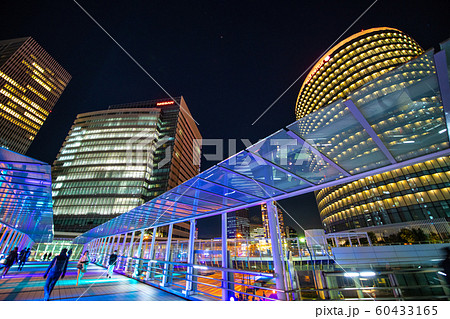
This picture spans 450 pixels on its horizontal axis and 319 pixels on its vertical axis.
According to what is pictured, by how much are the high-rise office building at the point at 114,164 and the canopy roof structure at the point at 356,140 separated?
6480 cm

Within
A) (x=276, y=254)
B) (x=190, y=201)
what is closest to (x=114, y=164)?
(x=190, y=201)

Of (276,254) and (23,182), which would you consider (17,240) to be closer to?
(23,182)

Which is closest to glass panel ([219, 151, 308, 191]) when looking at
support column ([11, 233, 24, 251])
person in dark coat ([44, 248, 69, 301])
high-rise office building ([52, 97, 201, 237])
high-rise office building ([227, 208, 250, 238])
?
person in dark coat ([44, 248, 69, 301])

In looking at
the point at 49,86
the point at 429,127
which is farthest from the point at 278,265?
the point at 49,86

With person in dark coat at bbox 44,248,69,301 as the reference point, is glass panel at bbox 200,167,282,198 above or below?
above

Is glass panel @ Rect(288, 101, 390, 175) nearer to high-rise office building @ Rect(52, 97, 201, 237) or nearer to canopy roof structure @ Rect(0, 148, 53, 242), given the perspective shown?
canopy roof structure @ Rect(0, 148, 53, 242)

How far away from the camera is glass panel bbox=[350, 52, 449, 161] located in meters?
2.34

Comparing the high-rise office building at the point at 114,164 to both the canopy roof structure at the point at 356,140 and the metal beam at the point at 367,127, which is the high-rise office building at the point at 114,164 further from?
the metal beam at the point at 367,127

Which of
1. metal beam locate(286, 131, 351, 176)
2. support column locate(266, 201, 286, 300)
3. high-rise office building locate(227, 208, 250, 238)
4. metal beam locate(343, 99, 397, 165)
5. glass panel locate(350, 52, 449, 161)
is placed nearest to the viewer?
glass panel locate(350, 52, 449, 161)

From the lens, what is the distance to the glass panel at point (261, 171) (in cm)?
383

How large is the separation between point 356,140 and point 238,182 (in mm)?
3043

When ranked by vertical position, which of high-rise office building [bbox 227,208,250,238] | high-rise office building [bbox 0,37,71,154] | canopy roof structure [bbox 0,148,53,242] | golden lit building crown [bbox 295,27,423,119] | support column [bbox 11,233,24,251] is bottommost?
support column [bbox 11,233,24,251]

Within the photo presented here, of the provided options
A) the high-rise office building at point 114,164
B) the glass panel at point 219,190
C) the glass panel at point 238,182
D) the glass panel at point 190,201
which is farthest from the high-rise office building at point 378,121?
the high-rise office building at point 114,164
